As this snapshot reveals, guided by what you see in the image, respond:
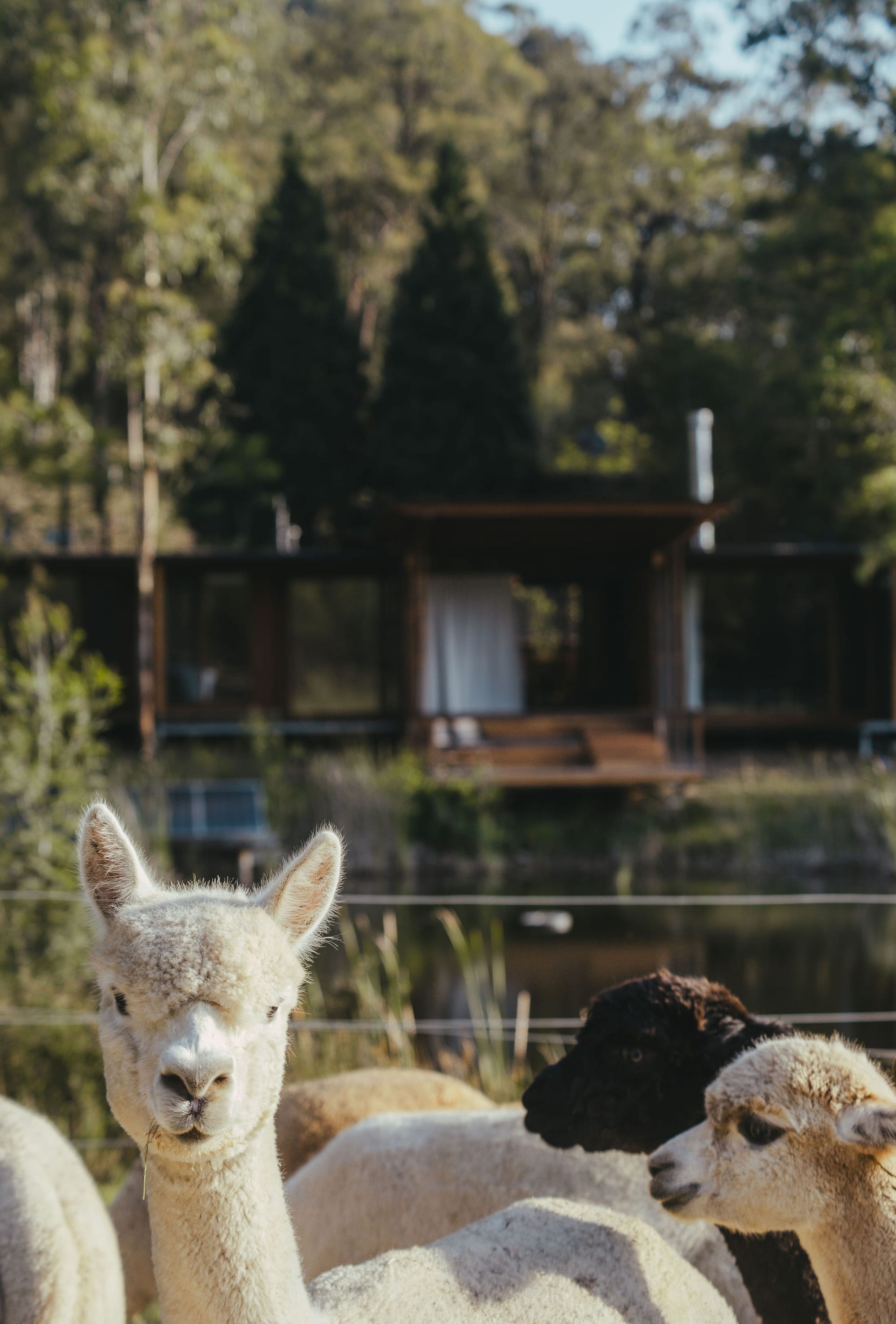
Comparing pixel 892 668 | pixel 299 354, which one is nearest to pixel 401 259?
pixel 299 354

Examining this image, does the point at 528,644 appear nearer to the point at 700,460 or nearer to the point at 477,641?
the point at 700,460

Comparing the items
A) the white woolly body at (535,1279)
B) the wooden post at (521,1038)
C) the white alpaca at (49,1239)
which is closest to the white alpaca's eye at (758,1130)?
the white woolly body at (535,1279)

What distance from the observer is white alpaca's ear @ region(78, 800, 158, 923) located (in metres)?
1.65

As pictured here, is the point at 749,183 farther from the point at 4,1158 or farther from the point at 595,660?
the point at 4,1158

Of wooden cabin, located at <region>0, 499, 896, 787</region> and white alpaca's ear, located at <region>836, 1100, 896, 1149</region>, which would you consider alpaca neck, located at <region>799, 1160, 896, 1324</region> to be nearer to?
white alpaca's ear, located at <region>836, 1100, 896, 1149</region>

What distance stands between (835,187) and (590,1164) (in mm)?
19822

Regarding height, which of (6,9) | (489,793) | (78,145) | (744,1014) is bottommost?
(489,793)

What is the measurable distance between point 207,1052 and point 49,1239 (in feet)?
3.66

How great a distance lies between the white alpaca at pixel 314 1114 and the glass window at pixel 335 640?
2984 centimetres

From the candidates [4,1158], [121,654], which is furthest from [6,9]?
[4,1158]

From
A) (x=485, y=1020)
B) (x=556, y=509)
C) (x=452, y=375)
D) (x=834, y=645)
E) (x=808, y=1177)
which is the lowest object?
(x=485, y=1020)

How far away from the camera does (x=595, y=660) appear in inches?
832

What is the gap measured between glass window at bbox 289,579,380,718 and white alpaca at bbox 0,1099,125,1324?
30841mm

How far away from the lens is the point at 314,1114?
3385 millimetres
